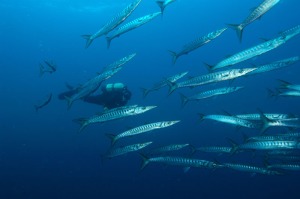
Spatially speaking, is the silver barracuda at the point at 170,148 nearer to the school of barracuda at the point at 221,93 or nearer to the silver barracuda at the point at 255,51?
the school of barracuda at the point at 221,93

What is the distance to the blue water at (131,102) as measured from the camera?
66.0ft

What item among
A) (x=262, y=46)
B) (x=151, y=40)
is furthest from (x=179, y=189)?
(x=151, y=40)

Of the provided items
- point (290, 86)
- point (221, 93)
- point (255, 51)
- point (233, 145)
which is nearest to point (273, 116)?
point (290, 86)

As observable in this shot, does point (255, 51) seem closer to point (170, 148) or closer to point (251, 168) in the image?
point (251, 168)

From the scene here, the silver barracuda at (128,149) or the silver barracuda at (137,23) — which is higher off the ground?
the silver barracuda at (137,23)

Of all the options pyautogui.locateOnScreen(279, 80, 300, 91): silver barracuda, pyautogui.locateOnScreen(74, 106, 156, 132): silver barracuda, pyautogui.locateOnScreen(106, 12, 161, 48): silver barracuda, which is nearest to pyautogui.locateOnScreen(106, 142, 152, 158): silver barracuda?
pyautogui.locateOnScreen(74, 106, 156, 132): silver barracuda

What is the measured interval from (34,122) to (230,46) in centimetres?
4340

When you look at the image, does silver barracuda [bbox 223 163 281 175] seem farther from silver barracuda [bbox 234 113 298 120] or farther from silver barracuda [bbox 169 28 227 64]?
silver barracuda [bbox 169 28 227 64]

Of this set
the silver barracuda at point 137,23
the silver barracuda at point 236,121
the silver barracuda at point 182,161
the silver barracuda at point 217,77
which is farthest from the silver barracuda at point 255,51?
the silver barracuda at point 182,161

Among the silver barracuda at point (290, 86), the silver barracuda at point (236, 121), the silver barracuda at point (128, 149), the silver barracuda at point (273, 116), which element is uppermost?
the silver barracuda at point (290, 86)

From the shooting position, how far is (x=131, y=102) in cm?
4012

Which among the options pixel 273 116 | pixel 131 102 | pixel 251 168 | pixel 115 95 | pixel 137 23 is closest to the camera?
pixel 137 23

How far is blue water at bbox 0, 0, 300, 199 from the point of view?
20109 mm

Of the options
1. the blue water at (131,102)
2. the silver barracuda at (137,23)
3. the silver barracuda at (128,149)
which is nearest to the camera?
the silver barracuda at (137,23)
